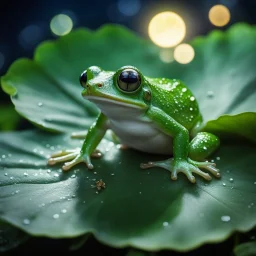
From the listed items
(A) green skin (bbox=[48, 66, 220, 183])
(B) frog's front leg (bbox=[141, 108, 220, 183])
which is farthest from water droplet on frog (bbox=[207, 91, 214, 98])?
(B) frog's front leg (bbox=[141, 108, 220, 183])

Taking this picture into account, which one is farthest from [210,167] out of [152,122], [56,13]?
[56,13]

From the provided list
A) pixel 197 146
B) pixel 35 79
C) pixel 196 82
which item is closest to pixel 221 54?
pixel 196 82

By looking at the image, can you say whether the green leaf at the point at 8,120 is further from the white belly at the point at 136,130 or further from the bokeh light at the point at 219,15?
the bokeh light at the point at 219,15

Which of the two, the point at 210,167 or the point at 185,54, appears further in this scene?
the point at 185,54

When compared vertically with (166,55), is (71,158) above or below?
below

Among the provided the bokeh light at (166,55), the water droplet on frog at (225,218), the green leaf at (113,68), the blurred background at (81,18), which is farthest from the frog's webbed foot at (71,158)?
the blurred background at (81,18)

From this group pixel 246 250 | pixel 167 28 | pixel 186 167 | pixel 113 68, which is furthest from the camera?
pixel 167 28

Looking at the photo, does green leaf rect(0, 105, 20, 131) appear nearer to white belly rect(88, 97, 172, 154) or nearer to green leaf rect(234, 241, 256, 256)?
white belly rect(88, 97, 172, 154)

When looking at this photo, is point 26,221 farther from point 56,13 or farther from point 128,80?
point 56,13
